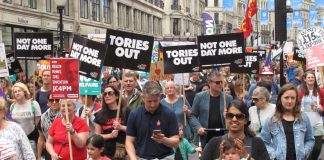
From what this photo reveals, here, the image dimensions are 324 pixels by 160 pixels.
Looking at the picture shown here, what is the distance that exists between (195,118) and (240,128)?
157 inches

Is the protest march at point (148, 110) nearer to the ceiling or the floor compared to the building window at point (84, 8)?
nearer to the floor

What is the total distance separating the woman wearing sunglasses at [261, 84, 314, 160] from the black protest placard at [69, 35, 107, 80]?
123 inches

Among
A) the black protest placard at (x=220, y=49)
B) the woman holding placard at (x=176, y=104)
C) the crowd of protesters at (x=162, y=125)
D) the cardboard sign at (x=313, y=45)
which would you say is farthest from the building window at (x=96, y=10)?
the woman holding placard at (x=176, y=104)

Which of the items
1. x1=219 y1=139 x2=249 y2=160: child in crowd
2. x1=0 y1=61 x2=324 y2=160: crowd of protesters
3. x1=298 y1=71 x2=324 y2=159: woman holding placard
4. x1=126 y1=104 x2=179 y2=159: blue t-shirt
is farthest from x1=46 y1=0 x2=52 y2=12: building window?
x1=219 y1=139 x2=249 y2=160: child in crowd

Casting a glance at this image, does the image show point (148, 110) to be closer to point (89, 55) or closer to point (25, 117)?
point (89, 55)

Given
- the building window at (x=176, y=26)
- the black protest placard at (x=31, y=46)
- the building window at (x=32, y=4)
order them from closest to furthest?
1. the black protest placard at (x=31, y=46)
2. the building window at (x=32, y=4)
3. the building window at (x=176, y=26)

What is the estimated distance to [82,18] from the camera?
4047cm

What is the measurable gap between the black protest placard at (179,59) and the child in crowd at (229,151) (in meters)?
6.40

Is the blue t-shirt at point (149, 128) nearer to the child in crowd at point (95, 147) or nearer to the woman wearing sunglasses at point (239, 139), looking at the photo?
the child in crowd at point (95, 147)

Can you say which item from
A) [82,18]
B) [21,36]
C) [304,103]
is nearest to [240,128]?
[304,103]

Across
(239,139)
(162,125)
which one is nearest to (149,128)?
(162,125)

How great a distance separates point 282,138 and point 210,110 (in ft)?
8.94

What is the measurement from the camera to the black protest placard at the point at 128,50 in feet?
28.0

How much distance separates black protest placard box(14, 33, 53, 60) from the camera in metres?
13.6
